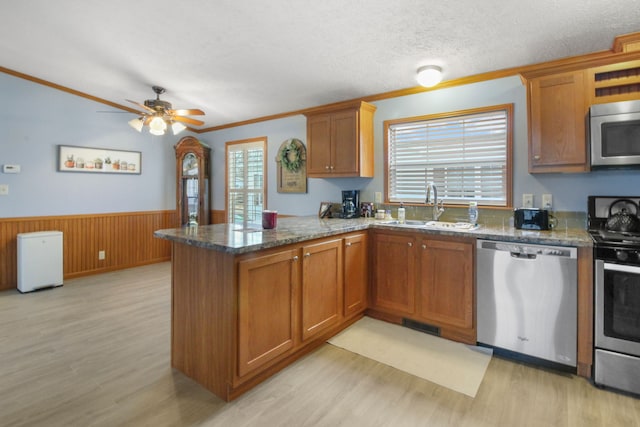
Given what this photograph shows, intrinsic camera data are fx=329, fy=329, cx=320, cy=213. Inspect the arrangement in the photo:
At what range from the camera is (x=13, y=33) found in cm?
317

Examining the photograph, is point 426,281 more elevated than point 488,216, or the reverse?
point 488,216

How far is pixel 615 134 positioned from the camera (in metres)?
2.27

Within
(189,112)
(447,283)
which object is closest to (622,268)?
(447,283)

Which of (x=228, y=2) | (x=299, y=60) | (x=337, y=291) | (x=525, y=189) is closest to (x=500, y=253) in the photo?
(x=525, y=189)

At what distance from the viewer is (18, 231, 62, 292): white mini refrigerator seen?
13.0ft

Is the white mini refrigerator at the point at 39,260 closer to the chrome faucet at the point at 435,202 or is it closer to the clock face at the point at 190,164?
the clock face at the point at 190,164

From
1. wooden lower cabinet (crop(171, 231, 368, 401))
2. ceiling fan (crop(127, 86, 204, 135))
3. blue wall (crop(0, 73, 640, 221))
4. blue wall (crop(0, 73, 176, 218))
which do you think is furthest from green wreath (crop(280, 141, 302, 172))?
blue wall (crop(0, 73, 176, 218))

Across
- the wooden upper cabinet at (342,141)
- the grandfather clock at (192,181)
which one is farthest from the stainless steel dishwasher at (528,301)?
the grandfather clock at (192,181)

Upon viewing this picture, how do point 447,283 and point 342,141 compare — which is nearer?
point 447,283

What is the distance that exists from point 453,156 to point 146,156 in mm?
4756

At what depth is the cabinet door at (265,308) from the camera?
1.93 m

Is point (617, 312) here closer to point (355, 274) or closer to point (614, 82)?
point (614, 82)

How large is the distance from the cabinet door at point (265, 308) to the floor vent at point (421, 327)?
1.17 m

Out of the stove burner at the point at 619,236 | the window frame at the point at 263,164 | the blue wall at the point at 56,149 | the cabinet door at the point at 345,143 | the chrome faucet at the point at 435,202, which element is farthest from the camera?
the window frame at the point at 263,164
